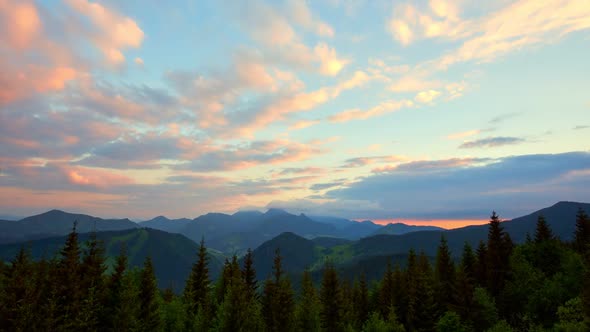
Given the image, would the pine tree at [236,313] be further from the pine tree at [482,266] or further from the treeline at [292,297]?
the pine tree at [482,266]

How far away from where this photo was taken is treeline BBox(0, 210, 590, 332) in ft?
135

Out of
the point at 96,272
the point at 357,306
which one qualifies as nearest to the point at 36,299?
the point at 96,272

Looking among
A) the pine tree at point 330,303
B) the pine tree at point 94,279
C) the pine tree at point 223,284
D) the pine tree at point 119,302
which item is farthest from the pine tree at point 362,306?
the pine tree at point 94,279

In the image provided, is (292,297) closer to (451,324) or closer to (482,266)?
(451,324)

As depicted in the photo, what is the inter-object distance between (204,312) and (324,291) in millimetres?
23229

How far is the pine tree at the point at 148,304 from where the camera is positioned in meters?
49.4

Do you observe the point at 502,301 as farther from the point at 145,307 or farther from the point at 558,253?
the point at 145,307

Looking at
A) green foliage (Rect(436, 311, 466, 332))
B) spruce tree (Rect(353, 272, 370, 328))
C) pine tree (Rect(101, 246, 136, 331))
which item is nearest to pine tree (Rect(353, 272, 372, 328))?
spruce tree (Rect(353, 272, 370, 328))

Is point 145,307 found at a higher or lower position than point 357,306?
higher

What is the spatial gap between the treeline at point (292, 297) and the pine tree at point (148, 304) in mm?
144

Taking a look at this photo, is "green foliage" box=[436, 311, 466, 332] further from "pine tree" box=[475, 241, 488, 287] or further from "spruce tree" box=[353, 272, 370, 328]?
"pine tree" box=[475, 241, 488, 287]

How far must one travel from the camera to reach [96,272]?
44844 mm

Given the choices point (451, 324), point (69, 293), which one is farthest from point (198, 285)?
point (451, 324)

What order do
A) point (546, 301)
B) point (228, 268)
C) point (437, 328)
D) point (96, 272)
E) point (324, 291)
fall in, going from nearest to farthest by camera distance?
point (96, 272) → point (437, 328) → point (546, 301) → point (324, 291) → point (228, 268)
